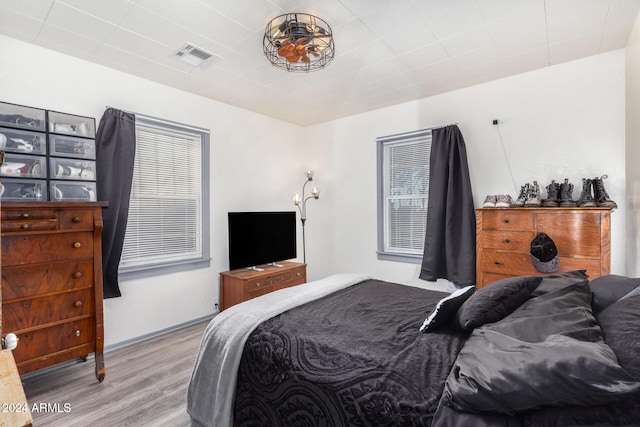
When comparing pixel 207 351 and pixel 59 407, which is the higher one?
pixel 207 351

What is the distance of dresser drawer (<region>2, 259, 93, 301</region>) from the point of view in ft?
6.45

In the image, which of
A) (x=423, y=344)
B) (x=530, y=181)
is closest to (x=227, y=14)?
(x=423, y=344)

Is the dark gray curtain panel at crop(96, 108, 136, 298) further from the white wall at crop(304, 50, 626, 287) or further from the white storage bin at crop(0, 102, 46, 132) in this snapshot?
the white wall at crop(304, 50, 626, 287)

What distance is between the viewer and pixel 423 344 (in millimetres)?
1454

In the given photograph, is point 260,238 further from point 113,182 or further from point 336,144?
point 336,144

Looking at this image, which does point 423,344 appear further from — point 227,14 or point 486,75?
point 486,75

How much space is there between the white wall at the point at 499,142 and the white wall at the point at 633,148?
0.13 meters

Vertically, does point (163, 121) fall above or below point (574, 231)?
above

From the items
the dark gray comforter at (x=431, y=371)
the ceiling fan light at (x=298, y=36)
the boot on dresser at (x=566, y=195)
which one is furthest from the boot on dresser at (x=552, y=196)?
the ceiling fan light at (x=298, y=36)

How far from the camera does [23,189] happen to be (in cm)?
232

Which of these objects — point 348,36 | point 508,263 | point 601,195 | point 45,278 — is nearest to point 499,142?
point 601,195

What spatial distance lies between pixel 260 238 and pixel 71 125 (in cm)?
212

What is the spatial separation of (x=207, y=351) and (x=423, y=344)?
3.81 ft

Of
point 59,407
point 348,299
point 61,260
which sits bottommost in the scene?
point 59,407
